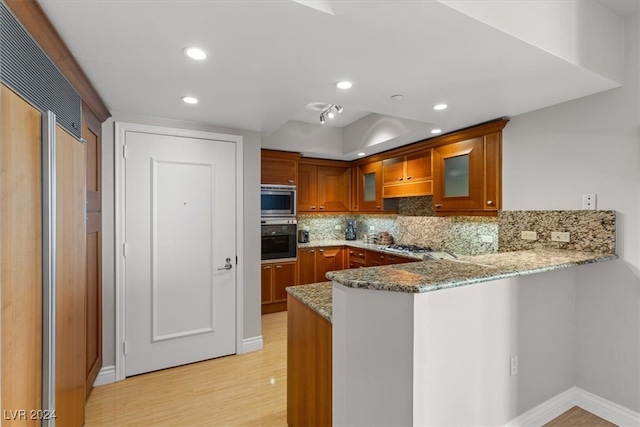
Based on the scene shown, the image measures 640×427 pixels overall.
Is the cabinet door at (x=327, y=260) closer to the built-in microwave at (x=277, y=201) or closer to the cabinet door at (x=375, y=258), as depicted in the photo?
the cabinet door at (x=375, y=258)

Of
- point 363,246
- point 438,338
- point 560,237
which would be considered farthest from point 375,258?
point 438,338

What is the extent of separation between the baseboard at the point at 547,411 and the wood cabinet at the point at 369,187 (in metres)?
2.85

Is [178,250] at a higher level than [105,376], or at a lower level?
higher

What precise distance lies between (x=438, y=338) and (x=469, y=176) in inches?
82.4

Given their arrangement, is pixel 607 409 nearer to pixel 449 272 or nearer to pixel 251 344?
pixel 449 272

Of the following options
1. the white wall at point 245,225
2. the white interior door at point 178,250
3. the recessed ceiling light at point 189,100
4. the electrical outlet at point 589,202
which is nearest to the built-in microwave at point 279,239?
the white wall at point 245,225

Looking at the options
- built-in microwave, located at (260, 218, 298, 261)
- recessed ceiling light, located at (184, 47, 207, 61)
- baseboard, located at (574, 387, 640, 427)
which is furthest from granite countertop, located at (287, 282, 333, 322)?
built-in microwave, located at (260, 218, 298, 261)

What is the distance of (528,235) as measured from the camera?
254cm

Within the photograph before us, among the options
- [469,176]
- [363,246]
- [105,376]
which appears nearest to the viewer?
[105,376]

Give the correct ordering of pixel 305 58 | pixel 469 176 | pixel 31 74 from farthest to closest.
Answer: pixel 469 176
pixel 305 58
pixel 31 74

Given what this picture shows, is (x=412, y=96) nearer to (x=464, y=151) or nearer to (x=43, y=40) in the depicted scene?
(x=464, y=151)

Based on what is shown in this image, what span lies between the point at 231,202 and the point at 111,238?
3.45ft

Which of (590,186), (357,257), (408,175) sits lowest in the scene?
(357,257)

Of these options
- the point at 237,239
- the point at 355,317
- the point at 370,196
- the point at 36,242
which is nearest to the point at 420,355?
the point at 355,317
